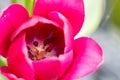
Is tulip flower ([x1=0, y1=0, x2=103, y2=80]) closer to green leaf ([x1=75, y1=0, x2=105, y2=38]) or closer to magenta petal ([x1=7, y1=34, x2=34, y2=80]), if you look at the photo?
magenta petal ([x1=7, y1=34, x2=34, y2=80])

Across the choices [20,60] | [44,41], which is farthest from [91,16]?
[20,60]

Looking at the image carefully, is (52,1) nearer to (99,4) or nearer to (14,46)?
(14,46)

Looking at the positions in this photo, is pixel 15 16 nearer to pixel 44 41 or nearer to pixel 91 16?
pixel 44 41

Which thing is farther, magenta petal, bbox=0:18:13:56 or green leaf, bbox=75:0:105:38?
green leaf, bbox=75:0:105:38

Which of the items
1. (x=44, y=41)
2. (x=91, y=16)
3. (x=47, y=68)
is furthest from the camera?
(x=91, y=16)

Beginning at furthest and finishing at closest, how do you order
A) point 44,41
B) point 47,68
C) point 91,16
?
point 91,16 < point 44,41 < point 47,68

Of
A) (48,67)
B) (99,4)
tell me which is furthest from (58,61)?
(99,4)

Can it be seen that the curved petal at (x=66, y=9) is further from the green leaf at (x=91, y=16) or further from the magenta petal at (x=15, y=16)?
the green leaf at (x=91, y=16)

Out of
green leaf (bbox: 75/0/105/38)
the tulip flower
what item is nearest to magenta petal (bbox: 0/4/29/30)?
the tulip flower
